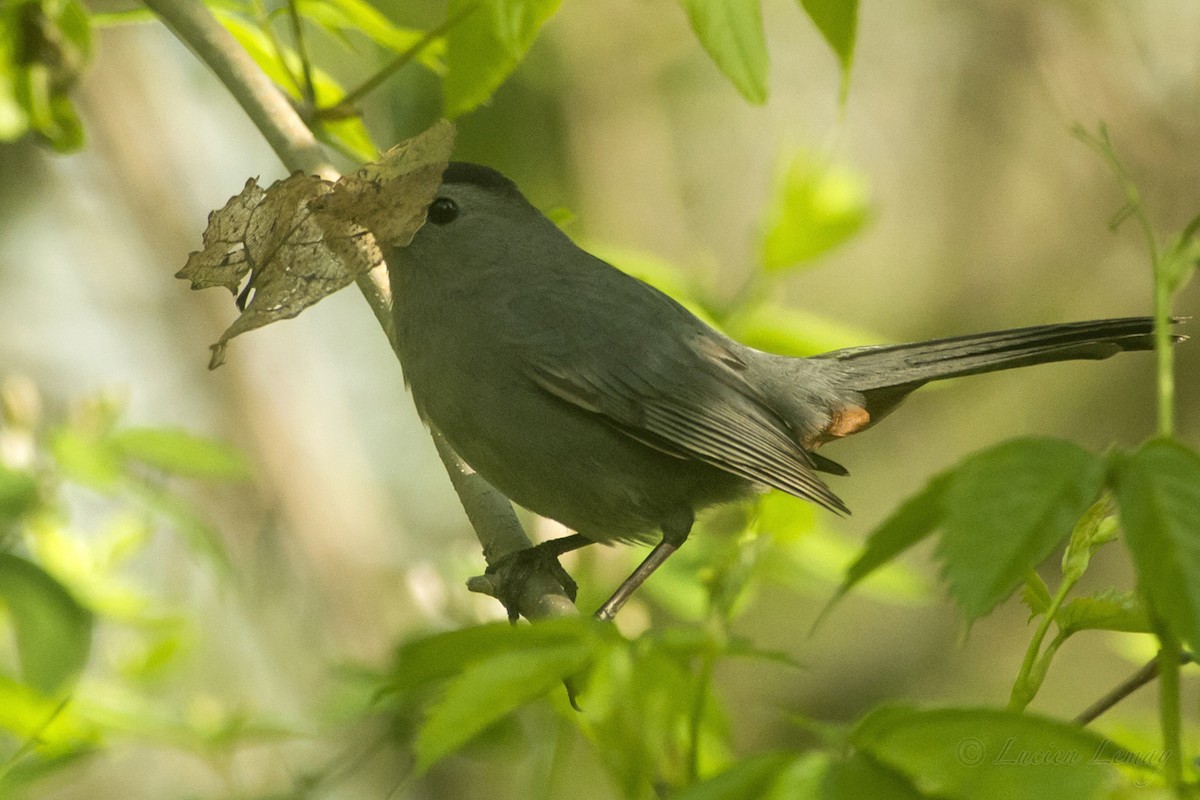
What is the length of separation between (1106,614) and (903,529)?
0.36m

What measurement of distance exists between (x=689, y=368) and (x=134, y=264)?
15.4 feet

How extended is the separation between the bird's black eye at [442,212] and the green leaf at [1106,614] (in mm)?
2052

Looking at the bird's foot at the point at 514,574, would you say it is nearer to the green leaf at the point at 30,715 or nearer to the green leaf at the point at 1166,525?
the green leaf at the point at 30,715

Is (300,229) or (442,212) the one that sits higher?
Result: (442,212)

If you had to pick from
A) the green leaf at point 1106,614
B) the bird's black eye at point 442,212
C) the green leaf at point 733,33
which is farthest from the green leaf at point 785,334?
the green leaf at point 1106,614

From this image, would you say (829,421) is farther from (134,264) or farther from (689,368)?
(134,264)

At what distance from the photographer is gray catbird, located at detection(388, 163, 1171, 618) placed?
2.75 meters

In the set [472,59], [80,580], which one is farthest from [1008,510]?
[80,580]

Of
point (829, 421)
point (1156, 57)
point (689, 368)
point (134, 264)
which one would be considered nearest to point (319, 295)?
point (689, 368)

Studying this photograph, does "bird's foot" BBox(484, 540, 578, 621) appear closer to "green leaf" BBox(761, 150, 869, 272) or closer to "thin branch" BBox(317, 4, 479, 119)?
"green leaf" BBox(761, 150, 869, 272)

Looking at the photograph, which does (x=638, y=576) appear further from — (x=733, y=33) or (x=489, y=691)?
(x=489, y=691)

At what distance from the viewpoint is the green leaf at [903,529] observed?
3.55 ft

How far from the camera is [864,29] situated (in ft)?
28.8

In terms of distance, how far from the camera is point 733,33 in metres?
1.57
